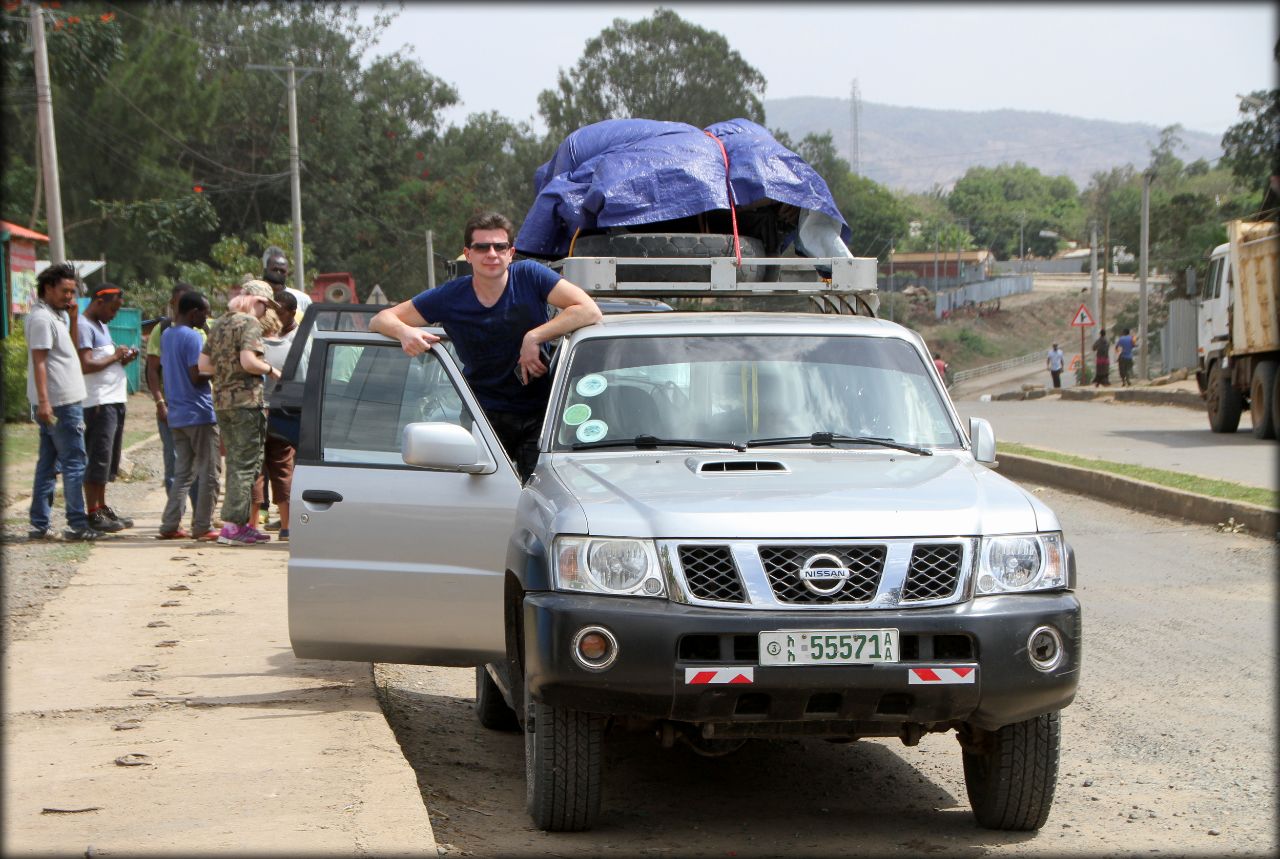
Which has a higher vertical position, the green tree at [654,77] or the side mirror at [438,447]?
the green tree at [654,77]

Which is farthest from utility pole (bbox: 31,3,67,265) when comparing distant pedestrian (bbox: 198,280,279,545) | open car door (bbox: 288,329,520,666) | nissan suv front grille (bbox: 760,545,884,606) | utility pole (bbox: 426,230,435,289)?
utility pole (bbox: 426,230,435,289)

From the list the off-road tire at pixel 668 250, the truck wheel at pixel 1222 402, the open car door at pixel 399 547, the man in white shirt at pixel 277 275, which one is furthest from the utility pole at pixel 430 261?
the open car door at pixel 399 547

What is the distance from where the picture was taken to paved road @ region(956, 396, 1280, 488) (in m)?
17.7

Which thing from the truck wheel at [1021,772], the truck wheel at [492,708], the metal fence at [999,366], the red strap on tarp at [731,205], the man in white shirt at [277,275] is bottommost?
the metal fence at [999,366]

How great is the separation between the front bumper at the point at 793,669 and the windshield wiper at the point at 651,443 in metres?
1.10

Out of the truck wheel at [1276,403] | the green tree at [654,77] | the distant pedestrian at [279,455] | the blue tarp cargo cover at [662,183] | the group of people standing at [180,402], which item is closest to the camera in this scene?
the blue tarp cargo cover at [662,183]

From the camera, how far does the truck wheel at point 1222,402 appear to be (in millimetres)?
22875

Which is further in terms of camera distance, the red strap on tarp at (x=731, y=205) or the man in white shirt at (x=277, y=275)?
the man in white shirt at (x=277, y=275)

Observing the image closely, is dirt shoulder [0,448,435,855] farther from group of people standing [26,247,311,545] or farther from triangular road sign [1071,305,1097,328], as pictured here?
triangular road sign [1071,305,1097,328]

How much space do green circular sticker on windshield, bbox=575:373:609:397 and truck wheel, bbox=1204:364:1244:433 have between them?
1910 cm

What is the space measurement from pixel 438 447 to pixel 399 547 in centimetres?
61

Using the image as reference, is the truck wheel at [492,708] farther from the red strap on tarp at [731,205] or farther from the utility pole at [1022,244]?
the utility pole at [1022,244]

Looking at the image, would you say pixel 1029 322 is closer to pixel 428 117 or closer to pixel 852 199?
pixel 852 199

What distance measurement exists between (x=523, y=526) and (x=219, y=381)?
653 centimetres
